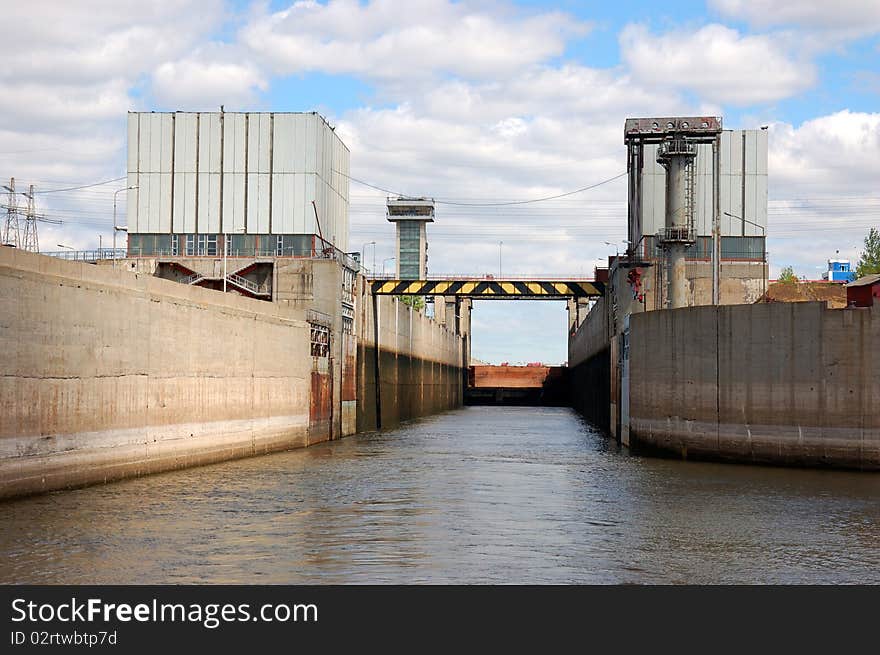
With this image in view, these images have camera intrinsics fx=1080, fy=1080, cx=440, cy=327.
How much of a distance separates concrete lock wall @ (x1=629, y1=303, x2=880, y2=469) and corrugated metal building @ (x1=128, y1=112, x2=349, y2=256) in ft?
86.8

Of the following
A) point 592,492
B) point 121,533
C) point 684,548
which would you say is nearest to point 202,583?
point 121,533

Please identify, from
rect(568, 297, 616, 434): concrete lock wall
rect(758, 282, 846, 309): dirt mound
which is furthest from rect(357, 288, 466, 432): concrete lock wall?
rect(758, 282, 846, 309): dirt mound

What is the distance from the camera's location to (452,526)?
23859mm

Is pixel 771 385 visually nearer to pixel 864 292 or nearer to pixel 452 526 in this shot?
pixel 864 292

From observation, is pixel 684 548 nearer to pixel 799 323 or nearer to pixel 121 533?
pixel 121 533

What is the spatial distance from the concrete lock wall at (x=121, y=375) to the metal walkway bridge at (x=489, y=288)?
19622mm

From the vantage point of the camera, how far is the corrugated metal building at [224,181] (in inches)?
2409

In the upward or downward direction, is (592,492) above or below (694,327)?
below

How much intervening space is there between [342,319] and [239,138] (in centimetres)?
1321

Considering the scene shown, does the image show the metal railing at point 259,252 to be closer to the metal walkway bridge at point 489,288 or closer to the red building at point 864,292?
the metal walkway bridge at point 489,288

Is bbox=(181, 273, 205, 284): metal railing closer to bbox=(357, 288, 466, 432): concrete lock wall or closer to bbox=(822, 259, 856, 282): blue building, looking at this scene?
bbox=(357, 288, 466, 432): concrete lock wall

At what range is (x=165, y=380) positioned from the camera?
114 feet
